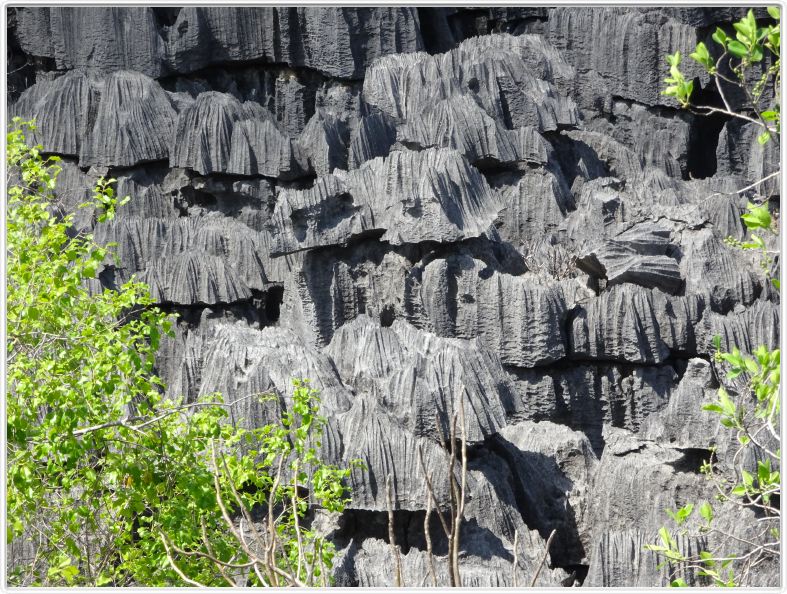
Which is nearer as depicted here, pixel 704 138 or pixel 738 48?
pixel 738 48

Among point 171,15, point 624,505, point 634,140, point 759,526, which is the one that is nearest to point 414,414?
point 624,505

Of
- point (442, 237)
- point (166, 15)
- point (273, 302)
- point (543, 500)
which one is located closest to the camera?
point (543, 500)

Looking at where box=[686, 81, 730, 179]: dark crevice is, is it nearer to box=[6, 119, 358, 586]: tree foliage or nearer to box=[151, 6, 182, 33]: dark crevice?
box=[151, 6, 182, 33]: dark crevice

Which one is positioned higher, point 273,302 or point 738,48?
point 738,48

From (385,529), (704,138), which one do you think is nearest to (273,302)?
(385,529)

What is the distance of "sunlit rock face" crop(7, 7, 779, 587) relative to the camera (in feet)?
38.2

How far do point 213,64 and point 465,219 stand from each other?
24.6ft

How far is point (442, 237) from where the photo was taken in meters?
14.6

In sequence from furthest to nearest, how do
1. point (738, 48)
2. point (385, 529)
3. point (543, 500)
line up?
point (543, 500)
point (385, 529)
point (738, 48)

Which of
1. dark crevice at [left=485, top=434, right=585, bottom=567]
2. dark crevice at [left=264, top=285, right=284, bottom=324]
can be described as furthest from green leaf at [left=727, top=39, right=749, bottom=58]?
dark crevice at [left=264, top=285, right=284, bottom=324]

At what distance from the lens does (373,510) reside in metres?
11.1

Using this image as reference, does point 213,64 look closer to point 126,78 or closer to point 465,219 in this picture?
point 126,78

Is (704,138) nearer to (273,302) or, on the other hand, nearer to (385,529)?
(273,302)

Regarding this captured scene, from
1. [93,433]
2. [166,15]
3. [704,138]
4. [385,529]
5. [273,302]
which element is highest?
[166,15]
